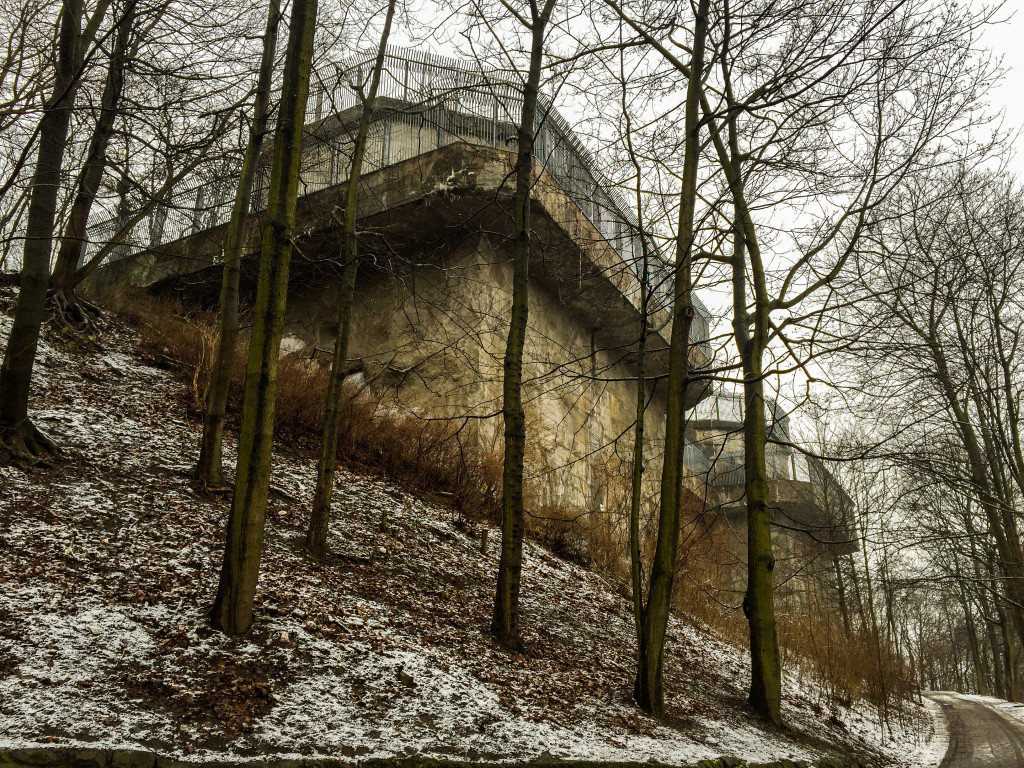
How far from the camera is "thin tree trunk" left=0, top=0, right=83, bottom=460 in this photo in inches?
218

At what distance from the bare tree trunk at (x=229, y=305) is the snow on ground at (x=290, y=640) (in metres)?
0.33

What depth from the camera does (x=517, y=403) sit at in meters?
6.02

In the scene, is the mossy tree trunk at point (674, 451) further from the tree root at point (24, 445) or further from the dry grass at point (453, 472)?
the tree root at point (24, 445)

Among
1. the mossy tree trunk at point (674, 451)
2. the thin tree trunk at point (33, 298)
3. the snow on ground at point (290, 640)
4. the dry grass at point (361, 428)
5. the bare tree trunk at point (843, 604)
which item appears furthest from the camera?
the bare tree trunk at point (843, 604)

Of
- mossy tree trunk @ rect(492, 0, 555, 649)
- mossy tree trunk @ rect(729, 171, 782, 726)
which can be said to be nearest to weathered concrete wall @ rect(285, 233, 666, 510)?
mossy tree trunk @ rect(729, 171, 782, 726)

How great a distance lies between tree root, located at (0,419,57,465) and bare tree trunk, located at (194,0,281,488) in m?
1.19

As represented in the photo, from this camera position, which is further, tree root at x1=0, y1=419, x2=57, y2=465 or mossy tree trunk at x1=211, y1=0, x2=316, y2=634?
tree root at x1=0, y1=419, x2=57, y2=465

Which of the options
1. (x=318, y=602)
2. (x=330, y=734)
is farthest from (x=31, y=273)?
(x=330, y=734)

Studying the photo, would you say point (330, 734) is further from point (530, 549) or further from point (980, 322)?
point (980, 322)

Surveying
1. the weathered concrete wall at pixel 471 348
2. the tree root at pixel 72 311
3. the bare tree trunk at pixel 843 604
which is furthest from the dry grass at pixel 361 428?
the bare tree trunk at pixel 843 604

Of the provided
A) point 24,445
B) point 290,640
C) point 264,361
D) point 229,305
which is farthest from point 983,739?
point 24,445

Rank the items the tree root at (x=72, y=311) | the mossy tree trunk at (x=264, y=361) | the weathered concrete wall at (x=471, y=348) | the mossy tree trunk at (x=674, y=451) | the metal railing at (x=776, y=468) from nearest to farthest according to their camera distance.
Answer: the mossy tree trunk at (x=264, y=361), the mossy tree trunk at (x=674, y=451), the tree root at (x=72, y=311), the weathered concrete wall at (x=471, y=348), the metal railing at (x=776, y=468)

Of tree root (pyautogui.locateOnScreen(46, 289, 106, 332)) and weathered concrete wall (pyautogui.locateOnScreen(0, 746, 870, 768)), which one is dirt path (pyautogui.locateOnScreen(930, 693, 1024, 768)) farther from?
tree root (pyautogui.locateOnScreen(46, 289, 106, 332))

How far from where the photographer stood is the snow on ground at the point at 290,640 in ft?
11.1
